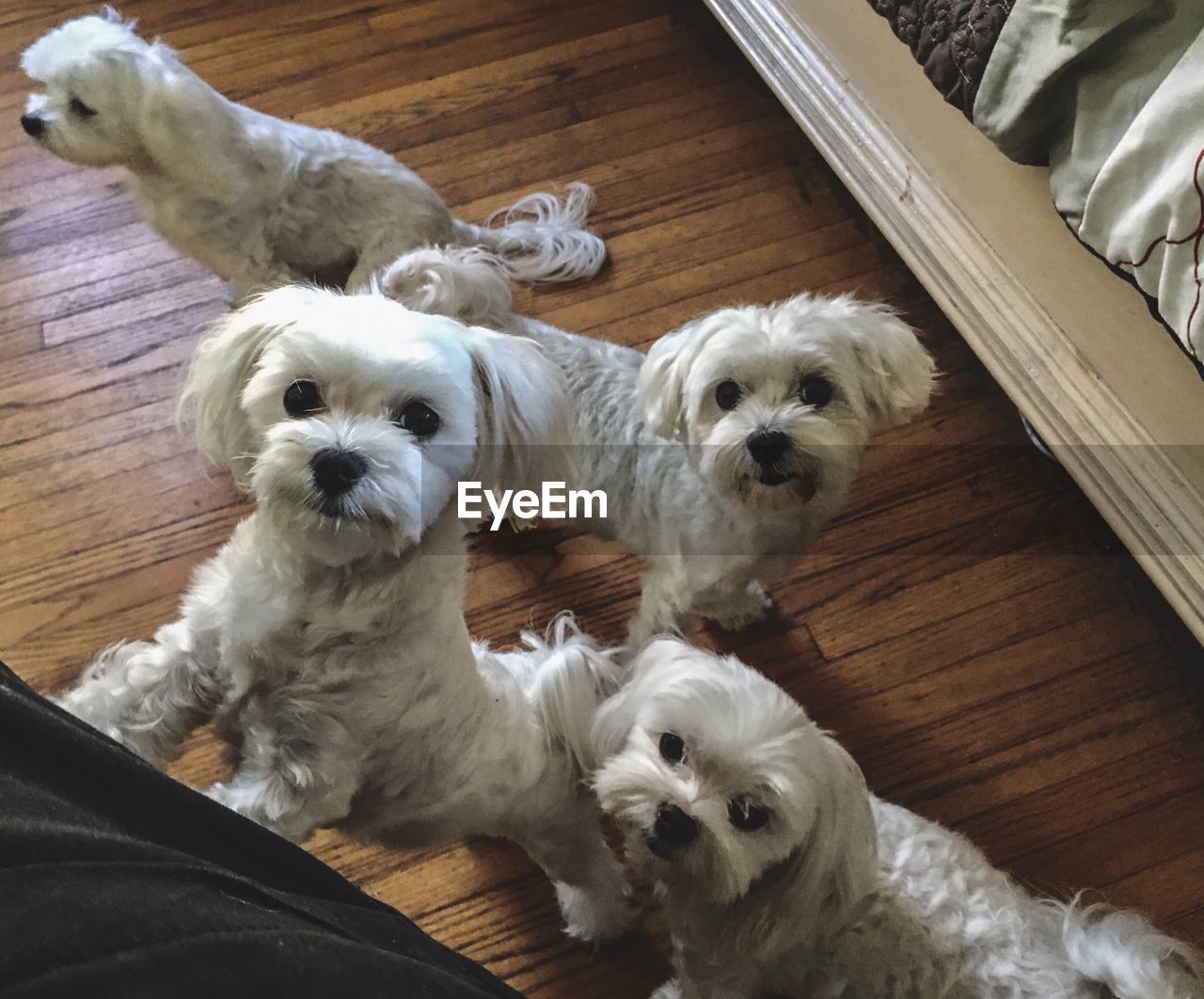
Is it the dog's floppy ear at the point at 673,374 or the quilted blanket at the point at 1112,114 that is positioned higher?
the quilted blanket at the point at 1112,114

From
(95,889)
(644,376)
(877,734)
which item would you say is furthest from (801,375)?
(95,889)

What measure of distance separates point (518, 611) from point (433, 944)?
94 cm

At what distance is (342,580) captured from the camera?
852 millimetres

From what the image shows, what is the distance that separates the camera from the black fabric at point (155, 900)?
358 millimetres

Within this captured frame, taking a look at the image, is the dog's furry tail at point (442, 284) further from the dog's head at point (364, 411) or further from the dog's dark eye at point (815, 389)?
the dog's dark eye at point (815, 389)

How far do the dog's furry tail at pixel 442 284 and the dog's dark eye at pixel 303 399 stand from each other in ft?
1.20

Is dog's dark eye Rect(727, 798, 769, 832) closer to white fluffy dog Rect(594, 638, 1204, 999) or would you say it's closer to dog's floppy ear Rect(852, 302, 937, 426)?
white fluffy dog Rect(594, 638, 1204, 999)

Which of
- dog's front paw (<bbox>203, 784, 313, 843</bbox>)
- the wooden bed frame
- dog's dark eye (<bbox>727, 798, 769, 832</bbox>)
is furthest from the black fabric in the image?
the wooden bed frame

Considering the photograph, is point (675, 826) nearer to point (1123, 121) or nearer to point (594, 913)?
point (594, 913)

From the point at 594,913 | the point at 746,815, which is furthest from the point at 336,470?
the point at 594,913

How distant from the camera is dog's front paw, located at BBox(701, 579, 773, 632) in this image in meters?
1.42

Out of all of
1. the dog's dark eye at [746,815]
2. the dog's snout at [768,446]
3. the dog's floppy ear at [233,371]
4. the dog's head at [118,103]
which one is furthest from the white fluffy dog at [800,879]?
the dog's head at [118,103]

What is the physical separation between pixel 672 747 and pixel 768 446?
39 cm

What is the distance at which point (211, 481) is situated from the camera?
1581mm
